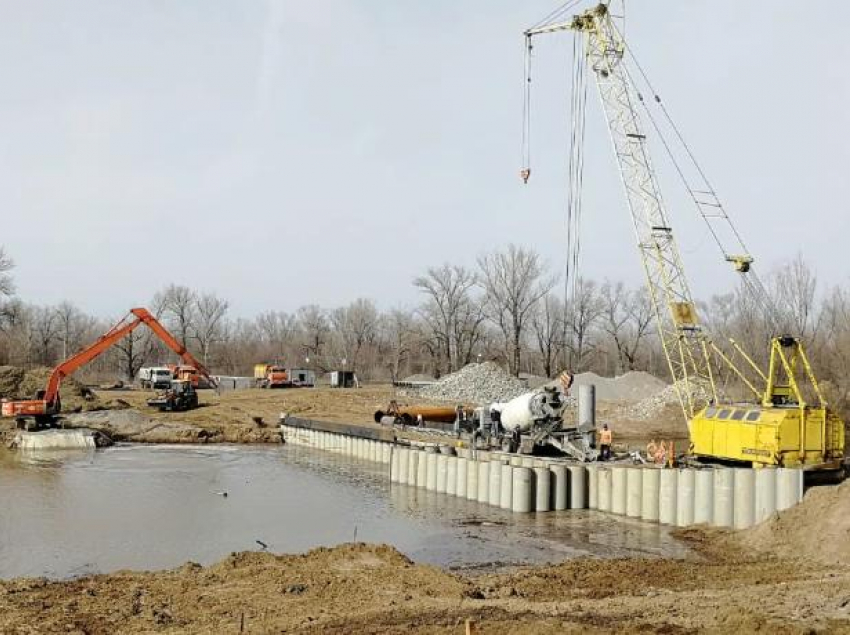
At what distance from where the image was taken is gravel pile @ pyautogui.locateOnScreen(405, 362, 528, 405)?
62562 millimetres

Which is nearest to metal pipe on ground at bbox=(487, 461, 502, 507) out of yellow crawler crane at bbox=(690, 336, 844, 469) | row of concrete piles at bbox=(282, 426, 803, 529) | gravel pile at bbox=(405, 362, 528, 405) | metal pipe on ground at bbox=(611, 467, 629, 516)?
row of concrete piles at bbox=(282, 426, 803, 529)

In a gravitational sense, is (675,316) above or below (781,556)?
above

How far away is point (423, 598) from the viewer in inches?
496

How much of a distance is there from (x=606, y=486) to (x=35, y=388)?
43876 millimetres

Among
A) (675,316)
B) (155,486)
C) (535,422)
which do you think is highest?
(675,316)

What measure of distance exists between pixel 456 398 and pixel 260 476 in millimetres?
30385

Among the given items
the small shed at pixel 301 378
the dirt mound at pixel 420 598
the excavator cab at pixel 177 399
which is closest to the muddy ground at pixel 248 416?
the excavator cab at pixel 177 399

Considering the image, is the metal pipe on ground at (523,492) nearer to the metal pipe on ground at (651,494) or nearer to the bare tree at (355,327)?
the metal pipe on ground at (651,494)

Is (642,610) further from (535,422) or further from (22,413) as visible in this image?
(22,413)

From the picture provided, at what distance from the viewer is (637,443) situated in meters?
46.5

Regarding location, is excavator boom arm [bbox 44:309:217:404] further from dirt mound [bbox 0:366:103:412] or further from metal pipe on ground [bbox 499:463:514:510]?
metal pipe on ground [bbox 499:463:514:510]

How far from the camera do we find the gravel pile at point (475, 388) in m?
62.6

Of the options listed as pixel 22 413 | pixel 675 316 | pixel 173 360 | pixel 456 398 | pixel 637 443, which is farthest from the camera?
pixel 173 360

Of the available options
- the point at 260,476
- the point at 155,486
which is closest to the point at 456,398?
the point at 260,476
